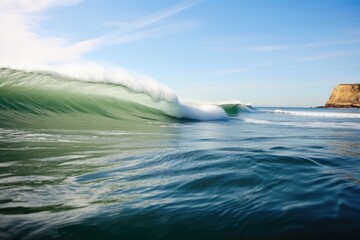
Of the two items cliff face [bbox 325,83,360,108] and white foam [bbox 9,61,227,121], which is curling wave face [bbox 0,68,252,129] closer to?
white foam [bbox 9,61,227,121]

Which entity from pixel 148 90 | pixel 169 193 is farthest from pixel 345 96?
pixel 169 193

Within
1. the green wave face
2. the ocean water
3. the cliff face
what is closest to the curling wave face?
the green wave face

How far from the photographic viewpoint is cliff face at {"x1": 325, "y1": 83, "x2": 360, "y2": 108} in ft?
274

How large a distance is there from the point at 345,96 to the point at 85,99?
93.2 m

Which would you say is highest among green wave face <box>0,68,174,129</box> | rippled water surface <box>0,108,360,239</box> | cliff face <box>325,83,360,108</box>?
cliff face <box>325,83,360,108</box>

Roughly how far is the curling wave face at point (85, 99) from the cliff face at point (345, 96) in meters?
83.6

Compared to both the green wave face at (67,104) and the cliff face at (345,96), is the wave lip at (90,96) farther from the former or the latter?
the cliff face at (345,96)

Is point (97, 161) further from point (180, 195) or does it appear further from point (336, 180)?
point (336, 180)

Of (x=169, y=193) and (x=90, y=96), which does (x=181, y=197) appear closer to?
(x=169, y=193)

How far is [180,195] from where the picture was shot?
1990 millimetres

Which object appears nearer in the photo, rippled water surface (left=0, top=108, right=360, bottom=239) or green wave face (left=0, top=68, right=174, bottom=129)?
rippled water surface (left=0, top=108, right=360, bottom=239)

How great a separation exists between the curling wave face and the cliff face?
274 feet

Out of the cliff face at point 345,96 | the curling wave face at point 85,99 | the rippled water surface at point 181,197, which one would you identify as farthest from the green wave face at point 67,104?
the cliff face at point 345,96

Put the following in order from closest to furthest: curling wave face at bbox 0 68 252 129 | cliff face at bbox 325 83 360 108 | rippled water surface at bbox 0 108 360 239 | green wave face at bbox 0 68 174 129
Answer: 1. rippled water surface at bbox 0 108 360 239
2. green wave face at bbox 0 68 174 129
3. curling wave face at bbox 0 68 252 129
4. cliff face at bbox 325 83 360 108
